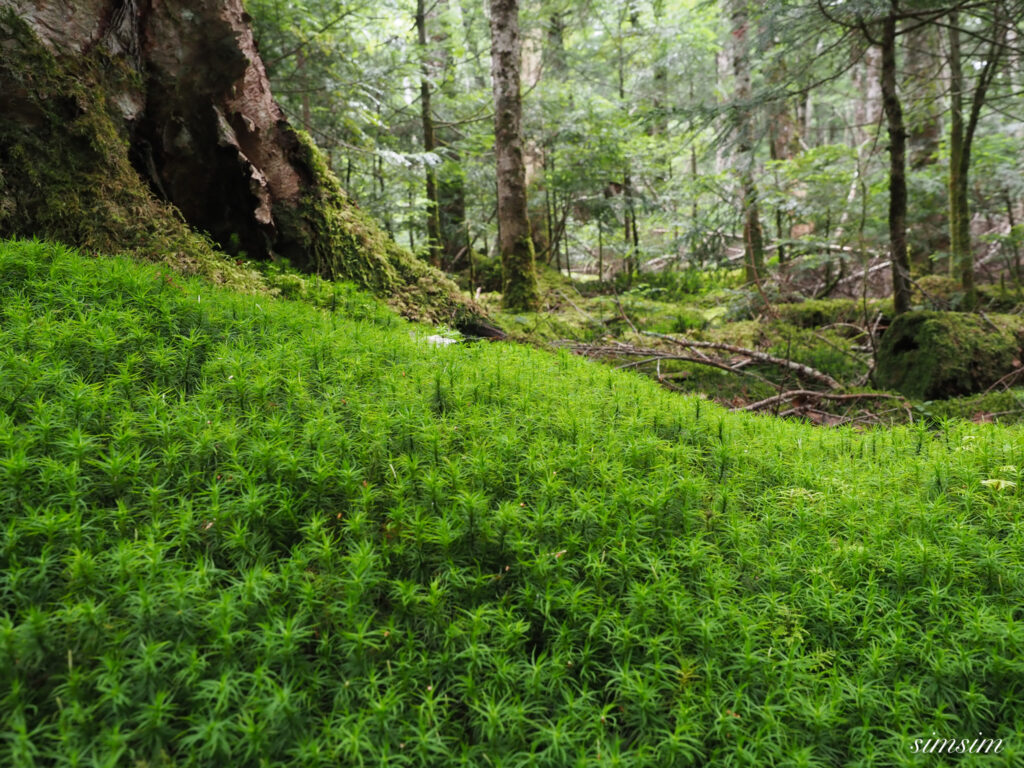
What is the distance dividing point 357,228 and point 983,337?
7920mm

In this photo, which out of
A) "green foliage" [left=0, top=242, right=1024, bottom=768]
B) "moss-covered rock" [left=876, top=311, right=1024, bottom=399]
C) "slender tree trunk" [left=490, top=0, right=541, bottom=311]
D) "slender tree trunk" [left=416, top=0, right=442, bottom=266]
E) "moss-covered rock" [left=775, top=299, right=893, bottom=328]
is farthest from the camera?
"slender tree trunk" [left=416, top=0, right=442, bottom=266]

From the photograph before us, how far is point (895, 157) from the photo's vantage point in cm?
665

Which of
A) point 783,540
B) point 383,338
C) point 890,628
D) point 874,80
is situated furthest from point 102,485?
point 874,80

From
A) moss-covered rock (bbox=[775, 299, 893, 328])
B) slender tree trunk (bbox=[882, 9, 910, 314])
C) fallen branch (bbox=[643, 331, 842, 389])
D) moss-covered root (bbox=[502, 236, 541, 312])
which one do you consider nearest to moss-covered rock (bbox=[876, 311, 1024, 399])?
slender tree trunk (bbox=[882, 9, 910, 314])

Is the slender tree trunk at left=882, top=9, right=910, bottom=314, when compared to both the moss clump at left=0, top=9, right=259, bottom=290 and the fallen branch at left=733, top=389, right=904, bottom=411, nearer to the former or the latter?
the fallen branch at left=733, top=389, right=904, bottom=411

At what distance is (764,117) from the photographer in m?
8.27

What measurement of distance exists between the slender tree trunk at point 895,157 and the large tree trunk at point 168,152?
5.62 metres

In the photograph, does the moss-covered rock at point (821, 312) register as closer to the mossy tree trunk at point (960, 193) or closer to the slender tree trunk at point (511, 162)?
the mossy tree trunk at point (960, 193)

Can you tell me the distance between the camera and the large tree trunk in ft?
14.3

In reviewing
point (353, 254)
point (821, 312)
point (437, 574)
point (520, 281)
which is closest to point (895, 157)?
point (821, 312)

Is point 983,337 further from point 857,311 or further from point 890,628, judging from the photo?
point 890,628

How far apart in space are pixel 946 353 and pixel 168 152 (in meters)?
8.97

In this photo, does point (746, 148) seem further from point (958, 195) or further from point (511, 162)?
point (511, 162)

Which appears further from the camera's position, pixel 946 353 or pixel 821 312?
pixel 821 312
